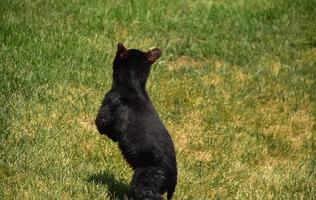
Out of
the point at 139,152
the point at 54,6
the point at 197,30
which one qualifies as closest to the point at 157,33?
the point at 197,30

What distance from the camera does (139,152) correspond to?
22.9 feet

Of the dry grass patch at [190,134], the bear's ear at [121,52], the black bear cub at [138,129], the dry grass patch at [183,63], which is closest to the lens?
the black bear cub at [138,129]

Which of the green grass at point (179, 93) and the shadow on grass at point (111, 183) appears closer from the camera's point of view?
the shadow on grass at point (111, 183)

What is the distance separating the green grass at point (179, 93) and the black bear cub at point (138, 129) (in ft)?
3.35

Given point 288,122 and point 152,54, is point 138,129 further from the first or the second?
point 288,122

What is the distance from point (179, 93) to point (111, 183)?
4.40 meters

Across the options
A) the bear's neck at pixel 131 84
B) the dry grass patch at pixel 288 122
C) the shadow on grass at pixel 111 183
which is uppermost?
the bear's neck at pixel 131 84

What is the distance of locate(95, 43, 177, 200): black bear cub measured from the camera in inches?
272

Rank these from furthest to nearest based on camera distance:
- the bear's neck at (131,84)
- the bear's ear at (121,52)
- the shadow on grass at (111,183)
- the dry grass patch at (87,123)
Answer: the dry grass patch at (87,123) → the shadow on grass at (111,183) → the bear's ear at (121,52) → the bear's neck at (131,84)

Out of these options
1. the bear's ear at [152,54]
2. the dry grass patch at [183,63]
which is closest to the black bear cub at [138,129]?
the bear's ear at [152,54]

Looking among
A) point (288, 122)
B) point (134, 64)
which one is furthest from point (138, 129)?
point (288, 122)

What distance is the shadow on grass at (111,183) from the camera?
8070 millimetres

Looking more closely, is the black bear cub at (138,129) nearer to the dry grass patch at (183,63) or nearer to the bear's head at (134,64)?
the bear's head at (134,64)

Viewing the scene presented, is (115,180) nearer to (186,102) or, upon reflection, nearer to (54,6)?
(186,102)
